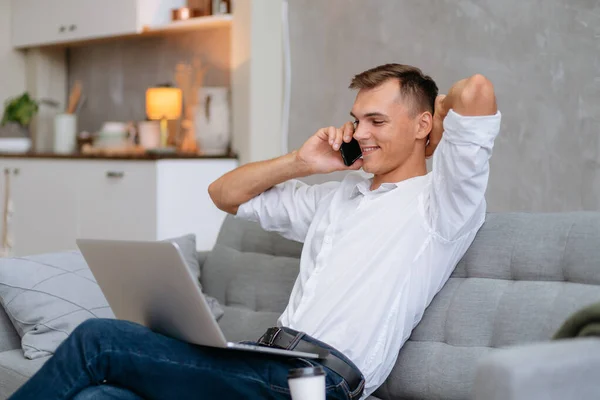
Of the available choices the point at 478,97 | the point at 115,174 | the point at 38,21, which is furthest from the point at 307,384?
the point at 38,21

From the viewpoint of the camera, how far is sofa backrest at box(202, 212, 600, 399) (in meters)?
1.88

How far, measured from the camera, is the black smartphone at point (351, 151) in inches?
91.8

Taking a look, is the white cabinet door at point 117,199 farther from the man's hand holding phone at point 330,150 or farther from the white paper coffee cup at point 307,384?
the white paper coffee cup at point 307,384

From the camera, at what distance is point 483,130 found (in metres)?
1.85

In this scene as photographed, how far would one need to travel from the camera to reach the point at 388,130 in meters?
2.18

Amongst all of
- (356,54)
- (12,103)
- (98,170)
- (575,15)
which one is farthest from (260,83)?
(12,103)

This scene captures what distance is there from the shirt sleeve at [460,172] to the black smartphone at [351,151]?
372 mm

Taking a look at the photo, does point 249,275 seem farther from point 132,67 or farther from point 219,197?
point 132,67

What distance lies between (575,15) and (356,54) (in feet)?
3.47

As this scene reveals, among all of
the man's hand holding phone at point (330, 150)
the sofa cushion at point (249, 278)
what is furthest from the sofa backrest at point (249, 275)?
the man's hand holding phone at point (330, 150)

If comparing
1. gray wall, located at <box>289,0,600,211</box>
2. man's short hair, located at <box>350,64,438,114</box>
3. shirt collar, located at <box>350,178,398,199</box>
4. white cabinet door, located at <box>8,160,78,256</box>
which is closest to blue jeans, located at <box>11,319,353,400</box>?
shirt collar, located at <box>350,178,398,199</box>

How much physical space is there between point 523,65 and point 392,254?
1448 millimetres

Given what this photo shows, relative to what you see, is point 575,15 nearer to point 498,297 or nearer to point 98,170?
point 498,297

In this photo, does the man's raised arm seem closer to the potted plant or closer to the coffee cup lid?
the coffee cup lid
